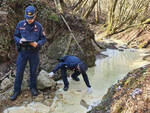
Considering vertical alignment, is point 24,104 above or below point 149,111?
below

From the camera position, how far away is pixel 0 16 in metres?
5.54

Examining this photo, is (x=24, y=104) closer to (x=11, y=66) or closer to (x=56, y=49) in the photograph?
(x=11, y=66)

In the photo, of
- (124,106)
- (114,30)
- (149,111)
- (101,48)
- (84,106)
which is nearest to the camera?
(149,111)

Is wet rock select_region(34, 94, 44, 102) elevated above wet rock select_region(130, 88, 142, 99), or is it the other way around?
wet rock select_region(130, 88, 142, 99)

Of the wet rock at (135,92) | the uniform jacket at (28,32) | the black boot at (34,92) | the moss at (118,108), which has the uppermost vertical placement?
the uniform jacket at (28,32)

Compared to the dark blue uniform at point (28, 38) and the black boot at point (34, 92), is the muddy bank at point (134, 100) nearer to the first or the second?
the black boot at point (34, 92)

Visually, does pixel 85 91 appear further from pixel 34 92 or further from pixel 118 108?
pixel 118 108

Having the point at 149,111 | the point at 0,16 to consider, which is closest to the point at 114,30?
the point at 0,16

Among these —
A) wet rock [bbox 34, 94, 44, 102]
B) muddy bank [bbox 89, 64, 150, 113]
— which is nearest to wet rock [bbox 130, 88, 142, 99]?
muddy bank [bbox 89, 64, 150, 113]

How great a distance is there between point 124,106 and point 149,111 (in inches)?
18.2

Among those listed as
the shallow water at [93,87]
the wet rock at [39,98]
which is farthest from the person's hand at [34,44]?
the shallow water at [93,87]

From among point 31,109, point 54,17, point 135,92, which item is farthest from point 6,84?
point 135,92

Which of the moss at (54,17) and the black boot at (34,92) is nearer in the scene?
the black boot at (34,92)

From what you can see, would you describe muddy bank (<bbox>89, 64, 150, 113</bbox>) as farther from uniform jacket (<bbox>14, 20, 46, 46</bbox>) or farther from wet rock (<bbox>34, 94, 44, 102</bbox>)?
uniform jacket (<bbox>14, 20, 46, 46</bbox>)
